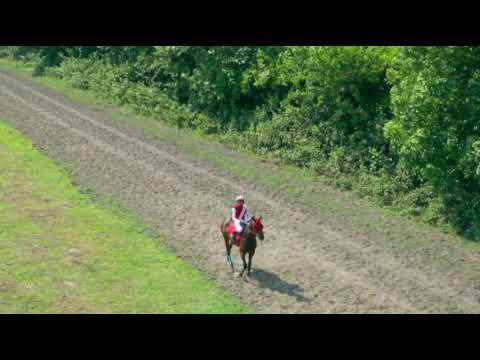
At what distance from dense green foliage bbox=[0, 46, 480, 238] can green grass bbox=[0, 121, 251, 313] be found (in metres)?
9.65

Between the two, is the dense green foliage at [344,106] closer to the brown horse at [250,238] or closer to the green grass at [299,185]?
the green grass at [299,185]

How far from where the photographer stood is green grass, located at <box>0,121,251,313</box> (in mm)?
18094

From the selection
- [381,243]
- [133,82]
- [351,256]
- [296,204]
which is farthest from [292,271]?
[133,82]

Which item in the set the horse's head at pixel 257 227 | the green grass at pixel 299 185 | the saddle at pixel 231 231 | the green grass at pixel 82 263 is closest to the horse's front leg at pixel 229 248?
the saddle at pixel 231 231

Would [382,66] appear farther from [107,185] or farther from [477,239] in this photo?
[107,185]

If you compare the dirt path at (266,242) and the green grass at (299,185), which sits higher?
the green grass at (299,185)

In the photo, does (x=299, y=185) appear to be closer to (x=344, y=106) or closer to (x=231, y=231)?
(x=344, y=106)

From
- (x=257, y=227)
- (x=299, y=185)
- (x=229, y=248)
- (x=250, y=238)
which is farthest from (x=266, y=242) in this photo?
(x=299, y=185)

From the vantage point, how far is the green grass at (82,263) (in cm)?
1809

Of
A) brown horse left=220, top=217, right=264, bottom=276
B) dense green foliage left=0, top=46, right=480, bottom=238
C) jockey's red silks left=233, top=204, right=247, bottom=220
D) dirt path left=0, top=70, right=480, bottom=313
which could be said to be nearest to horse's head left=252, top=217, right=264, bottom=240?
brown horse left=220, top=217, right=264, bottom=276

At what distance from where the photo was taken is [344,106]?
3053 cm

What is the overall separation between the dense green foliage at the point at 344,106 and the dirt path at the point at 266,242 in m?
3.28

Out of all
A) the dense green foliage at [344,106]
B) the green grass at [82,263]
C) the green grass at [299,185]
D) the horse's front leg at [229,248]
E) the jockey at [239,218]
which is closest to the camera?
the green grass at [82,263]

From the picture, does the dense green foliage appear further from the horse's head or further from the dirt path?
the horse's head
